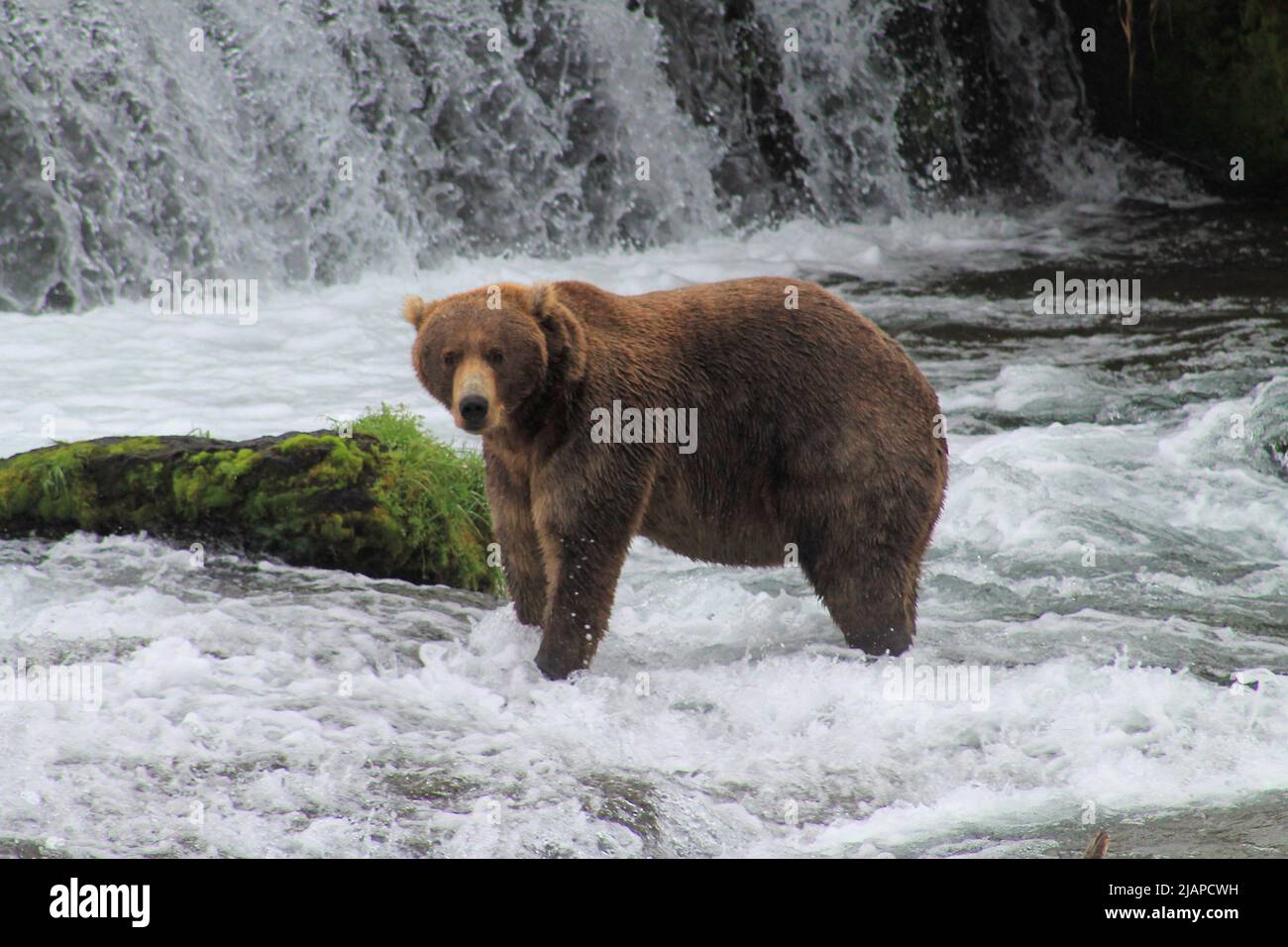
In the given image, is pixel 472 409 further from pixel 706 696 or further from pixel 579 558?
pixel 706 696

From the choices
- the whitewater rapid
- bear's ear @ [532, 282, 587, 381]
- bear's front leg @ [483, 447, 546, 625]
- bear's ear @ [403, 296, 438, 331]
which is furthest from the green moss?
bear's ear @ [532, 282, 587, 381]

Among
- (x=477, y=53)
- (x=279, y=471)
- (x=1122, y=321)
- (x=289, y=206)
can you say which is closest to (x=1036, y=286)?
(x=1122, y=321)

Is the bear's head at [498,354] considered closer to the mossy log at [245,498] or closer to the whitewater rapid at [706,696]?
the whitewater rapid at [706,696]

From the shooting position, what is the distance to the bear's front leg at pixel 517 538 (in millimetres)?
6633

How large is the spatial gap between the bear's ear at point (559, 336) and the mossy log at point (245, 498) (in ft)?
5.80

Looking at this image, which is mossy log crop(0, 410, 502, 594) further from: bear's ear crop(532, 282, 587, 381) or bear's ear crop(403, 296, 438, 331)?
bear's ear crop(532, 282, 587, 381)

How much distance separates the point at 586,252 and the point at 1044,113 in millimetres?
7110

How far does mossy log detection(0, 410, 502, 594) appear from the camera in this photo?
7.49 meters

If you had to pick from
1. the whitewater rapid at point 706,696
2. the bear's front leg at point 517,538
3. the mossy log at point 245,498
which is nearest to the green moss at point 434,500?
the mossy log at point 245,498

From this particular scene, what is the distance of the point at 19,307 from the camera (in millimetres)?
13539

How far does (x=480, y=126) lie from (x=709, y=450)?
10978 millimetres

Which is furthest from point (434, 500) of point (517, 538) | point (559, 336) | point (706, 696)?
point (706, 696)

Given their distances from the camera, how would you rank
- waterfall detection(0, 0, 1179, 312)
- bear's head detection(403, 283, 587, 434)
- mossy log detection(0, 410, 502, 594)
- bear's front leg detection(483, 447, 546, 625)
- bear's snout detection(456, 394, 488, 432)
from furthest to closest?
waterfall detection(0, 0, 1179, 312) → mossy log detection(0, 410, 502, 594) → bear's front leg detection(483, 447, 546, 625) → bear's head detection(403, 283, 587, 434) → bear's snout detection(456, 394, 488, 432)

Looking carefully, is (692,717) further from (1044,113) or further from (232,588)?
(1044,113)
